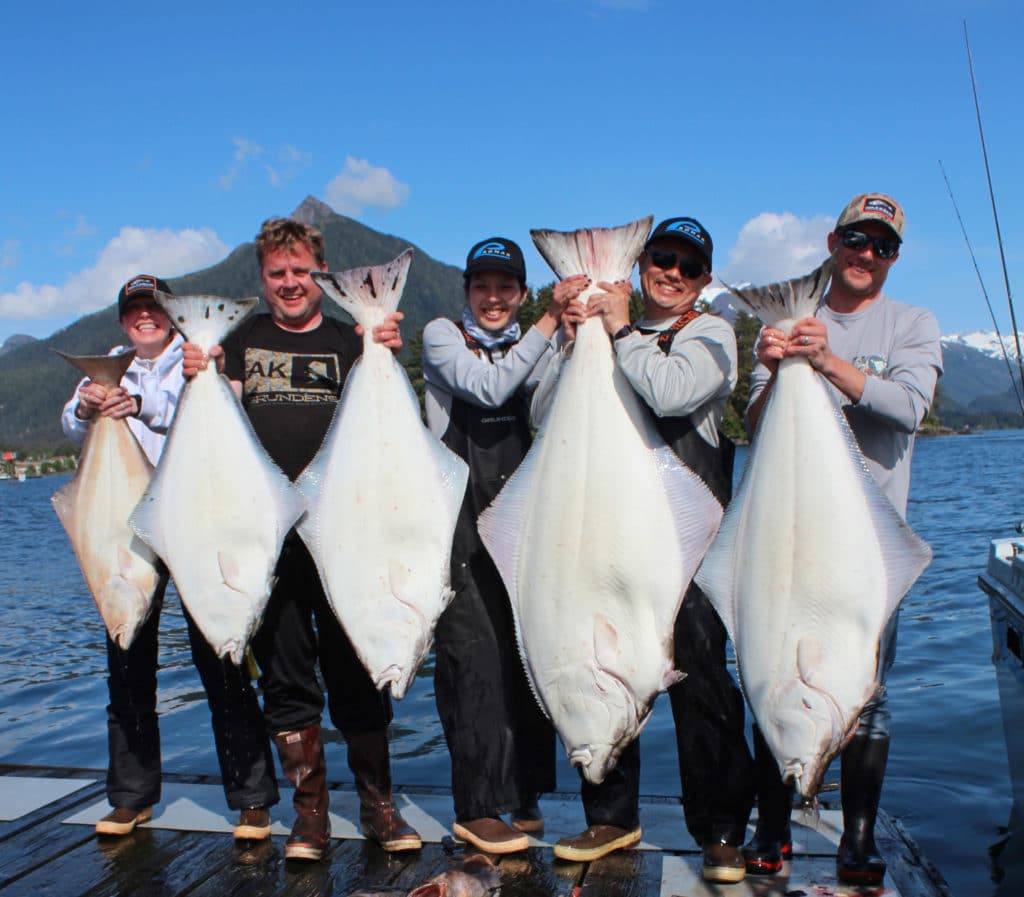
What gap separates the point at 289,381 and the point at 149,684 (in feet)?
4.91

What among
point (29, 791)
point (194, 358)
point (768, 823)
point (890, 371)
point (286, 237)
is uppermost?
point (286, 237)

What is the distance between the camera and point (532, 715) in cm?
378

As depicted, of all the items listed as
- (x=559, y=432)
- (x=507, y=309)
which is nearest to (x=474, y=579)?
(x=559, y=432)

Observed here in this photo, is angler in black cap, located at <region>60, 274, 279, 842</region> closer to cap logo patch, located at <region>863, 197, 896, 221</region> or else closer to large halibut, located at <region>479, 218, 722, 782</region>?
large halibut, located at <region>479, 218, 722, 782</region>

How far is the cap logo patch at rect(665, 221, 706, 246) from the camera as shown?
11.1ft

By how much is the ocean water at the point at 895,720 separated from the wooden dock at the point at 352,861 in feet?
7.14

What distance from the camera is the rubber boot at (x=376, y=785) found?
3.80 m

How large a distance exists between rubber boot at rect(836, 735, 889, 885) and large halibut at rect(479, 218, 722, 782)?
0.83 m

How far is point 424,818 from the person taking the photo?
416 centimetres

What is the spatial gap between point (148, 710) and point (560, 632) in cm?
215

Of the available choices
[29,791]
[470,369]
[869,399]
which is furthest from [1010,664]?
[29,791]

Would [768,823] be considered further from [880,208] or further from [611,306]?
[880,208]

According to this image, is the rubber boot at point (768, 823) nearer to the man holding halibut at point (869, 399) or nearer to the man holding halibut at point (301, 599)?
the man holding halibut at point (869, 399)

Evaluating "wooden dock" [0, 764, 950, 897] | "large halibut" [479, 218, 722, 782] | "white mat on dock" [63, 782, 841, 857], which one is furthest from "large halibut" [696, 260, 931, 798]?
"white mat on dock" [63, 782, 841, 857]
